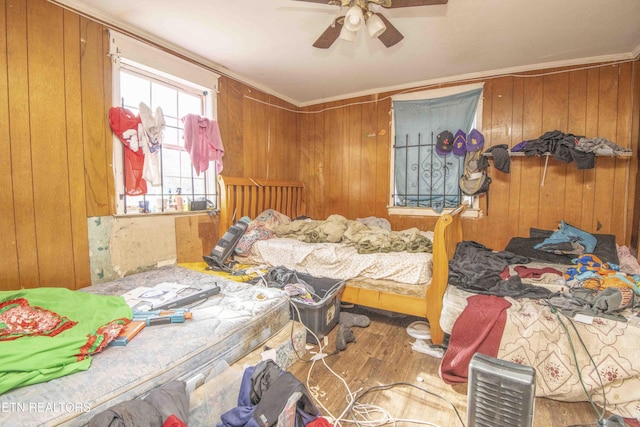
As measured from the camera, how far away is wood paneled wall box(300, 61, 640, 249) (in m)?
2.87

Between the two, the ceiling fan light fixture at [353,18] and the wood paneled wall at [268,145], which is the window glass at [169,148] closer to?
the wood paneled wall at [268,145]

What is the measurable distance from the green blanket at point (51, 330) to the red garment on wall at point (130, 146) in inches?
38.1

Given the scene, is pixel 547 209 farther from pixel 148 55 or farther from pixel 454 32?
pixel 148 55

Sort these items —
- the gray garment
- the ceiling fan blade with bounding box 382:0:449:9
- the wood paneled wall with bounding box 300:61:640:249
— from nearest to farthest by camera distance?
1. the gray garment
2. the ceiling fan blade with bounding box 382:0:449:9
3. the wood paneled wall with bounding box 300:61:640:249

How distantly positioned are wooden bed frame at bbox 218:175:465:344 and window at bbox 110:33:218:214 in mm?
249

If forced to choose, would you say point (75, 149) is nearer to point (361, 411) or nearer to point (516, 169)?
point (361, 411)

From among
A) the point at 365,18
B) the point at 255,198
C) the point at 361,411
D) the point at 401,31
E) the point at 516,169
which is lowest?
the point at 361,411

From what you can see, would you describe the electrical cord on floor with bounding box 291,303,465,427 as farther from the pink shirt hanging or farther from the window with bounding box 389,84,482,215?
the window with bounding box 389,84,482,215

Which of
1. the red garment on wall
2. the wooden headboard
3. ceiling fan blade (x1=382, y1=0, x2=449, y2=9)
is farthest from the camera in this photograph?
the wooden headboard

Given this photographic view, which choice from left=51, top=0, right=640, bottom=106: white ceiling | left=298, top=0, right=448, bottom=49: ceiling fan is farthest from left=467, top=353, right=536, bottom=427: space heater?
left=51, top=0, right=640, bottom=106: white ceiling

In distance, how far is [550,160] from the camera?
10.2ft

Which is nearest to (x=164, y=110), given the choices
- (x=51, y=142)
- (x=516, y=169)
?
(x=51, y=142)

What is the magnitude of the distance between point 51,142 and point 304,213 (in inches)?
120

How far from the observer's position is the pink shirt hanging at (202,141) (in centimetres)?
290
